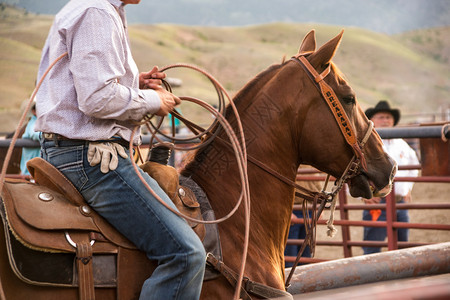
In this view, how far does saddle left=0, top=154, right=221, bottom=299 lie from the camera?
2.07 metres

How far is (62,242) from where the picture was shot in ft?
6.99

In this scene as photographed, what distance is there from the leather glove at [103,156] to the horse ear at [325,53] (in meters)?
1.17

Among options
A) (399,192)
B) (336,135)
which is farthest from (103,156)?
(399,192)

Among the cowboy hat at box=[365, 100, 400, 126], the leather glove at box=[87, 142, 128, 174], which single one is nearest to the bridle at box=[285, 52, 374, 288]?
the leather glove at box=[87, 142, 128, 174]

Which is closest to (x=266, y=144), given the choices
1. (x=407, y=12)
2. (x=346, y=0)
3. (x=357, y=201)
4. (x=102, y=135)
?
(x=102, y=135)

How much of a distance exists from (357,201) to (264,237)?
9.03 metres

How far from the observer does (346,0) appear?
7470 inches

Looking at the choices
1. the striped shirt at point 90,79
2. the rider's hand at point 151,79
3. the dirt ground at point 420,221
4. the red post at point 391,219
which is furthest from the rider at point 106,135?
the dirt ground at point 420,221

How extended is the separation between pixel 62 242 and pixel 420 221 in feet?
33.3

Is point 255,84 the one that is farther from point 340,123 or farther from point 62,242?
point 62,242

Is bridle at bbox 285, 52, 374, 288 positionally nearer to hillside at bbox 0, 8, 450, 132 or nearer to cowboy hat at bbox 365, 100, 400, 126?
cowboy hat at bbox 365, 100, 400, 126

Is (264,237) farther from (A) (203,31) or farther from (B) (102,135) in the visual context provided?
(A) (203,31)

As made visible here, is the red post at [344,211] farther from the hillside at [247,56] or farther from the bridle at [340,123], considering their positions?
the hillside at [247,56]

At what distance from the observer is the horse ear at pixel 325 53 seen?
2.74 m
